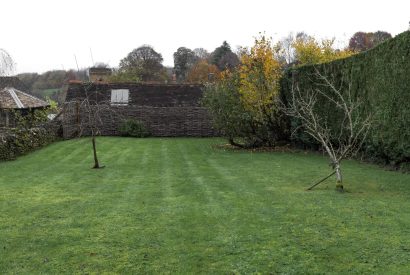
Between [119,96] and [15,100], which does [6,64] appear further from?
[119,96]

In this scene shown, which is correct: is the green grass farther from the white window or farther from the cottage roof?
the white window

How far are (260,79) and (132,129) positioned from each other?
9978mm

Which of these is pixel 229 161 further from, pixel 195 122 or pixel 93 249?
pixel 195 122

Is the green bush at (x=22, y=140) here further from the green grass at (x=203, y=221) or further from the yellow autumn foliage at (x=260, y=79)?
the yellow autumn foliage at (x=260, y=79)

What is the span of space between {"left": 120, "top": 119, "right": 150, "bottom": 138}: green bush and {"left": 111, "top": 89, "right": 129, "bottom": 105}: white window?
459cm

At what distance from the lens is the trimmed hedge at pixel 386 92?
1291cm

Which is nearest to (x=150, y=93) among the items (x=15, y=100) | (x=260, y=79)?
(x=15, y=100)

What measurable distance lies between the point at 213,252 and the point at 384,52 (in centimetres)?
1073

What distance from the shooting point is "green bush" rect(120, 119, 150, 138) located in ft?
90.0

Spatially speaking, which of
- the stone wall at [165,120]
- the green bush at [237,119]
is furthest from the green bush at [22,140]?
the green bush at [237,119]

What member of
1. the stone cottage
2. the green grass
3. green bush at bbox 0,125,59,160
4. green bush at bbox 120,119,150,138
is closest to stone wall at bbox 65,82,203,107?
the stone cottage

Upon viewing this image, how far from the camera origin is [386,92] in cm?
1388

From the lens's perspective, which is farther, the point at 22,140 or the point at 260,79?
the point at 260,79

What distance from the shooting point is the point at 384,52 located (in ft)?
46.4
